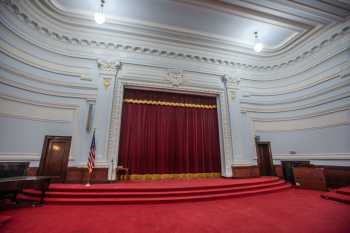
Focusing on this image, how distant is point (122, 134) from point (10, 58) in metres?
4.33

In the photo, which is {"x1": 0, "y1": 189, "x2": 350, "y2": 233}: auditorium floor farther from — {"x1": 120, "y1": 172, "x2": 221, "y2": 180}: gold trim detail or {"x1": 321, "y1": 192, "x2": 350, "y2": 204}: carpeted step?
{"x1": 120, "y1": 172, "x2": 221, "y2": 180}: gold trim detail

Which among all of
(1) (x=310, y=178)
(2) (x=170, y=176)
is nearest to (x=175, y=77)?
(2) (x=170, y=176)

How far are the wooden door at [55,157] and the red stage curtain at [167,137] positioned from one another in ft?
6.16

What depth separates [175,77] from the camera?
25.1 ft

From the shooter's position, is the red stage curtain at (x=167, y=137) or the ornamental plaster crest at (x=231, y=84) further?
the ornamental plaster crest at (x=231, y=84)

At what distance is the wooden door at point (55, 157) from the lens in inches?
221

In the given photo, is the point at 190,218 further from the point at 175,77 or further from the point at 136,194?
the point at 175,77

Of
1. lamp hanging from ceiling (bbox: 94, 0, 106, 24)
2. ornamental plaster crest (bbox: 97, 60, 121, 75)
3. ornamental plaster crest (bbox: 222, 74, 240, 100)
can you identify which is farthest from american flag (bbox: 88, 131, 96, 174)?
ornamental plaster crest (bbox: 222, 74, 240, 100)

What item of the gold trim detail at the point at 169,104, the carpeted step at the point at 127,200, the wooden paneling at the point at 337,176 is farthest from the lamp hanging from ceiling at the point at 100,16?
the wooden paneling at the point at 337,176

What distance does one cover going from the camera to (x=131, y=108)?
23.8 feet

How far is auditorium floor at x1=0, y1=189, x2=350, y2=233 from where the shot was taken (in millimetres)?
2713

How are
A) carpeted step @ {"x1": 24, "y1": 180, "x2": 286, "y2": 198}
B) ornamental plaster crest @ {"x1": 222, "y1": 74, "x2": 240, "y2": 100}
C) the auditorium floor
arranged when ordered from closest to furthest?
1. the auditorium floor
2. carpeted step @ {"x1": 24, "y1": 180, "x2": 286, "y2": 198}
3. ornamental plaster crest @ {"x1": 222, "y1": 74, "x2": 240, "y2": 100}

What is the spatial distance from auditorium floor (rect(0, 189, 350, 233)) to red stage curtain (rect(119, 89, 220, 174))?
290 centimetres

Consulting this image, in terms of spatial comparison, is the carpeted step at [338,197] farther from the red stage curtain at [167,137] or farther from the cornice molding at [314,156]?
the red stage curtain at [167,137]
